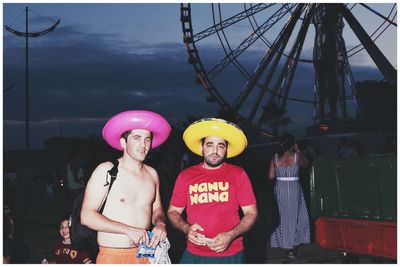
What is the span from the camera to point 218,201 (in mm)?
3967

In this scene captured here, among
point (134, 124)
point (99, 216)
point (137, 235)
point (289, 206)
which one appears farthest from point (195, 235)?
point (289, 206)

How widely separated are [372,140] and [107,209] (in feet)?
78.9

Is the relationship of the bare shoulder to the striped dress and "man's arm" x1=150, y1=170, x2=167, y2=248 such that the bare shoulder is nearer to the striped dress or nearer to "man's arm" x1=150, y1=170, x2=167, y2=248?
"man's arm" x1=150, y1=170, x2=167, y2=248

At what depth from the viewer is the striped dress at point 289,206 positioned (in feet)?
26.7

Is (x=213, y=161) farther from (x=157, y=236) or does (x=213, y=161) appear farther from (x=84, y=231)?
(x=84, y=231)

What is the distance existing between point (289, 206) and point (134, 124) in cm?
459

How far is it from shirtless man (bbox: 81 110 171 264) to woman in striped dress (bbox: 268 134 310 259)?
4.27 meters

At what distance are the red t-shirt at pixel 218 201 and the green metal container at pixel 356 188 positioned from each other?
2.67 m

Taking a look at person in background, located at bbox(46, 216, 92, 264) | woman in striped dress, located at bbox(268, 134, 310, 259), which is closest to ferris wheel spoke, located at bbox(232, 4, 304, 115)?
woman in striped dress, located at bbox(268, 134, 310, 259)

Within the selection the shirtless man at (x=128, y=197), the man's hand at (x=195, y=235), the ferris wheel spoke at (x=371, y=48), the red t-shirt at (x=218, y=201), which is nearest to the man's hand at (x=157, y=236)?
the shirtless man at (x=128, y=197)

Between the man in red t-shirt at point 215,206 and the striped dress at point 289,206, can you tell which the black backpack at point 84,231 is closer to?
the man in red t-shirt at point 215,206

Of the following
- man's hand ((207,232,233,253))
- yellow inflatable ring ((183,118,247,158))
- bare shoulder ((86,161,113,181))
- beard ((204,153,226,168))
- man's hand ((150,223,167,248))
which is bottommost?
man's hand ((207,232,233,253))

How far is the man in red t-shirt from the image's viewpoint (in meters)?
3.90

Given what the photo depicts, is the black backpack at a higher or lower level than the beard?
lower
